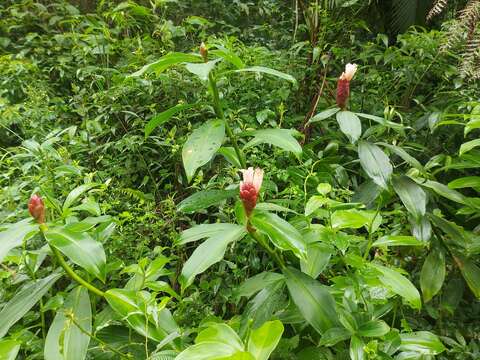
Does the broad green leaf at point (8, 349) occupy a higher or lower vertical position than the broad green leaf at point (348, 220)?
lower

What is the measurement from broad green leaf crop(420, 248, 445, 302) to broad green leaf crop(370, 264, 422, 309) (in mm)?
373

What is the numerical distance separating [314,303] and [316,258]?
13 cm

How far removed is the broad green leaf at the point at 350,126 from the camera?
3.62 ft

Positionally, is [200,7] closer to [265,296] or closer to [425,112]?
[425,112]

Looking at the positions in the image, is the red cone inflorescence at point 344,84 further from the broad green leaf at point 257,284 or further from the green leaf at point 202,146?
the broad green leaf at point 257,284

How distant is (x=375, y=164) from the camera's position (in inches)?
45.2

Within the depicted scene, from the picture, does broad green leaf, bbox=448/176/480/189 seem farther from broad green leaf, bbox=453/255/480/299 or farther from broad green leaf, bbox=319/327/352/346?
broad green leaf, bbox=319/327/352/346

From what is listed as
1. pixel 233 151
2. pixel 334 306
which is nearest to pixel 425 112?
pixel 233 151

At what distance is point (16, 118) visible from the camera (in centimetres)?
197

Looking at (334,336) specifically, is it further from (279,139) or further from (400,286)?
(279,139)

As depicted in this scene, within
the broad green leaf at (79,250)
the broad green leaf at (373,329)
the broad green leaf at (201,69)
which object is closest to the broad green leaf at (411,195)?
the broad green leaf at (373,329)

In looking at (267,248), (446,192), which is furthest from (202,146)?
(446,192)

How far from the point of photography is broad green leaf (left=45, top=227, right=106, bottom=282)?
78 cm

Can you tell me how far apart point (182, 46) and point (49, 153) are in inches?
60.6
